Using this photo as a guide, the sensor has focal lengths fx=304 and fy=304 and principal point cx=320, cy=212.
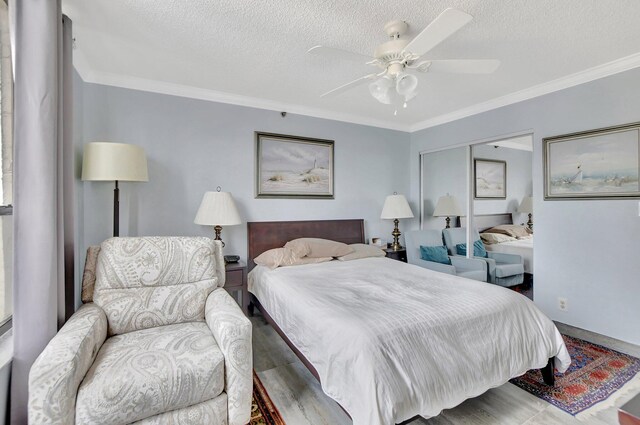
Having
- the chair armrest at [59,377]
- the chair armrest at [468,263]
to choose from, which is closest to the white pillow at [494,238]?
the chair armrest at [468,263]

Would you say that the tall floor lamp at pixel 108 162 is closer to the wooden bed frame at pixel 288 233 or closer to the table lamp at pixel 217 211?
the table lamp at pixel 217 211

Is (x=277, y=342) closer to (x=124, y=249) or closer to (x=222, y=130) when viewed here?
(x=124, y=249)

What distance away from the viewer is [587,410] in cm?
185

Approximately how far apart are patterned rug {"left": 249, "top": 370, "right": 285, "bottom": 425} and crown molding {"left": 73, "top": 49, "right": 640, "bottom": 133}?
9.34 ft

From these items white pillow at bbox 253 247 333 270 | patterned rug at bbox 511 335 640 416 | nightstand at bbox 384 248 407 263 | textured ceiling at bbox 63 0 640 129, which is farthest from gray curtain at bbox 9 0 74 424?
nightstand at bbox 384 248 407 263

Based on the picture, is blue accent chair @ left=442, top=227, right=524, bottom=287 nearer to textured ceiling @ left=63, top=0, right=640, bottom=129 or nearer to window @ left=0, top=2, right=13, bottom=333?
textured ceiling @ left=63, top=0, right=640, bottom=129

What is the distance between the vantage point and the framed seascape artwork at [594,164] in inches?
100

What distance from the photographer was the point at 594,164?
9.02 ft

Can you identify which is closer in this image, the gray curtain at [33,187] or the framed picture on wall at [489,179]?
the gray curtain at [33,187]

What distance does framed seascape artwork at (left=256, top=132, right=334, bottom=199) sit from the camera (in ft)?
11.7

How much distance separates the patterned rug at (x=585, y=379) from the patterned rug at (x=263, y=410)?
65.2 inches

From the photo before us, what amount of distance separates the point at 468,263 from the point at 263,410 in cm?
295

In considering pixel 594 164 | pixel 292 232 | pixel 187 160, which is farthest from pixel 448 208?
pixel 187 160

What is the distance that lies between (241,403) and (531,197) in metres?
3.41
